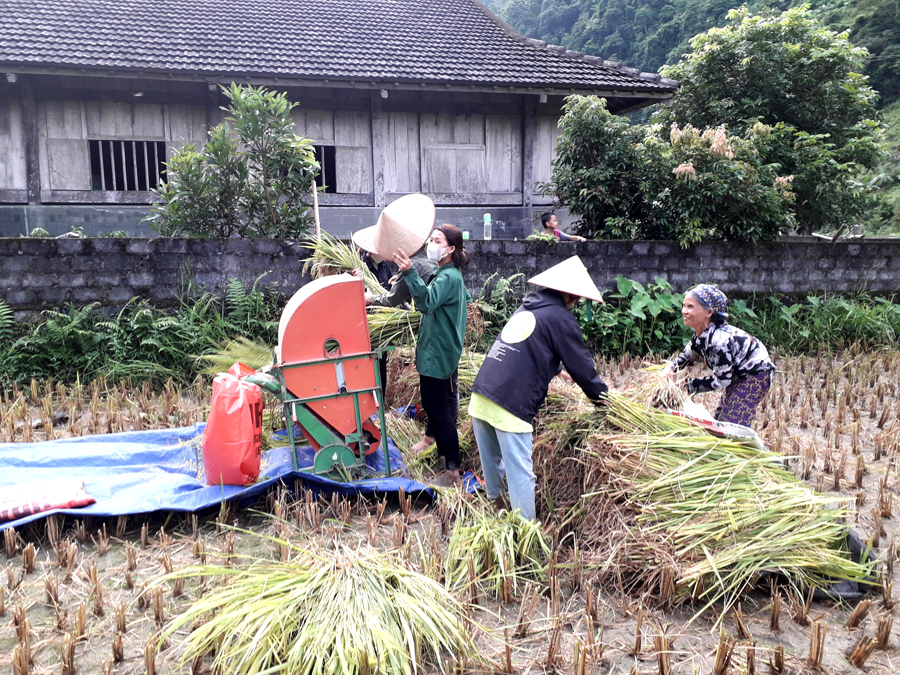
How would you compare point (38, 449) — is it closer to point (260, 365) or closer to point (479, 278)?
point (260, 365)

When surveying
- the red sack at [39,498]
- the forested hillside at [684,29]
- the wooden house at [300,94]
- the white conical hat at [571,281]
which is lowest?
the red sack at [39,498]

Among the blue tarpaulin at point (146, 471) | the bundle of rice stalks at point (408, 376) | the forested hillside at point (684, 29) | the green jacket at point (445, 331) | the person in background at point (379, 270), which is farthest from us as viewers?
the forested hillside at point (684, 29)

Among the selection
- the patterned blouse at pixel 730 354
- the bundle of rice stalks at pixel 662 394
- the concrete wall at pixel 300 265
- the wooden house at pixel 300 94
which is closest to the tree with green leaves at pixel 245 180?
the concrete wall at pixel 300 265

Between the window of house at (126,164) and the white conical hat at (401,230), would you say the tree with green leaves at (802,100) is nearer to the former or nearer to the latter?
the white conical hat at (401,230)

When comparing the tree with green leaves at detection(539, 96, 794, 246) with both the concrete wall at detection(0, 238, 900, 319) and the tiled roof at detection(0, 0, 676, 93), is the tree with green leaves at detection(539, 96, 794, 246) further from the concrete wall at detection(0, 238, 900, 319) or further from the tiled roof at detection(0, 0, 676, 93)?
the tiled roof at detection(0, 0, 676, 93)

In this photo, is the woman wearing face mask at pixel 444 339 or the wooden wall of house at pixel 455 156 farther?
the wooden wall of house at pixel 455 156

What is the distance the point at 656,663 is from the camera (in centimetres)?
238

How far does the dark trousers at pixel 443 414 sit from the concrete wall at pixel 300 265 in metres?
3.27

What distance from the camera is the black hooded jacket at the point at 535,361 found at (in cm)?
321

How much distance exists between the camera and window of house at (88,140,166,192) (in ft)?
31.0

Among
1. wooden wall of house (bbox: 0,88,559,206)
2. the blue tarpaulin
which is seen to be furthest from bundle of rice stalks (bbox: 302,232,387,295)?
wooden wall of house (bbox: 0,88,559,206)

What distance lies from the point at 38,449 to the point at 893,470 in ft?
18.7

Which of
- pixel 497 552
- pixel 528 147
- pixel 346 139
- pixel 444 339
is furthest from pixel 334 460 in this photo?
pixel 528 147

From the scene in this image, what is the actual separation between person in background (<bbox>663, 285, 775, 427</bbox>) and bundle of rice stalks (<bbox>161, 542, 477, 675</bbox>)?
82.8 inches
